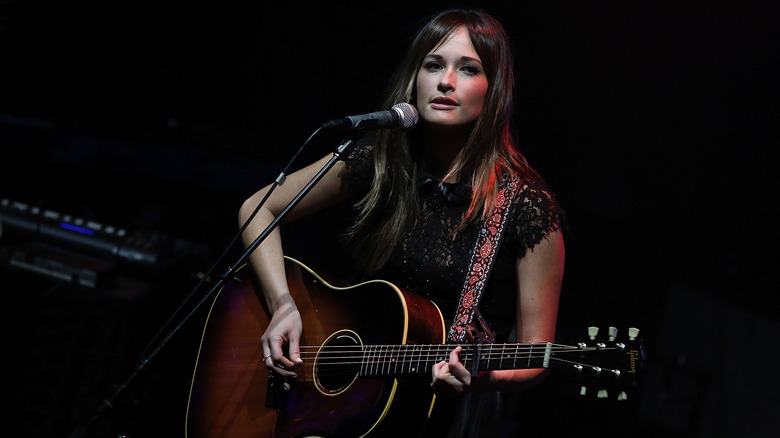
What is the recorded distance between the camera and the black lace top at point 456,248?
2342mm

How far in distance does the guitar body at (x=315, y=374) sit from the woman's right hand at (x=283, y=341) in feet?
0.16

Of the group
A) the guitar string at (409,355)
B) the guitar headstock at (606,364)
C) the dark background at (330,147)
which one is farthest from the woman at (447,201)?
the dark background at (330,147)

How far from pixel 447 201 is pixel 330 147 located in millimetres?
1274

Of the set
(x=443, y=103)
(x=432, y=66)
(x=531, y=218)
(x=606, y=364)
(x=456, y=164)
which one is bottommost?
(x=606, y=364)

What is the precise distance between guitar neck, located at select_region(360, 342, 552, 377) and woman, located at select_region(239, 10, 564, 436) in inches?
5.6

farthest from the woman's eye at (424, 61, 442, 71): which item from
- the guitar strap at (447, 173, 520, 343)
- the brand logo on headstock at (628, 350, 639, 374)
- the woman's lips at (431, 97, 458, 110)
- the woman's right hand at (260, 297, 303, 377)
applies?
the brand logo on headstock at (628, 350, 639, 374)

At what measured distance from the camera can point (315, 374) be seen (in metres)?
2.38

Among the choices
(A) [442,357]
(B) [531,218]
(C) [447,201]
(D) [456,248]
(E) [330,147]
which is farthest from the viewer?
(E) [330,147]

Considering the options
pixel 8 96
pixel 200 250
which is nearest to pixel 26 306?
pixel 200 250

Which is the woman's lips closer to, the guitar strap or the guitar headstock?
the guitar strap

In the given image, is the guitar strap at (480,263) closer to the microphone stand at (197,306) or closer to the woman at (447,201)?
the woman at (447,201)

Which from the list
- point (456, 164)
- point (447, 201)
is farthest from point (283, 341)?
point (456, 164)

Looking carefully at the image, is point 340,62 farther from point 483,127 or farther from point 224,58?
point 483,127

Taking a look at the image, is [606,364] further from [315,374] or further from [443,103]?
[443,103]
